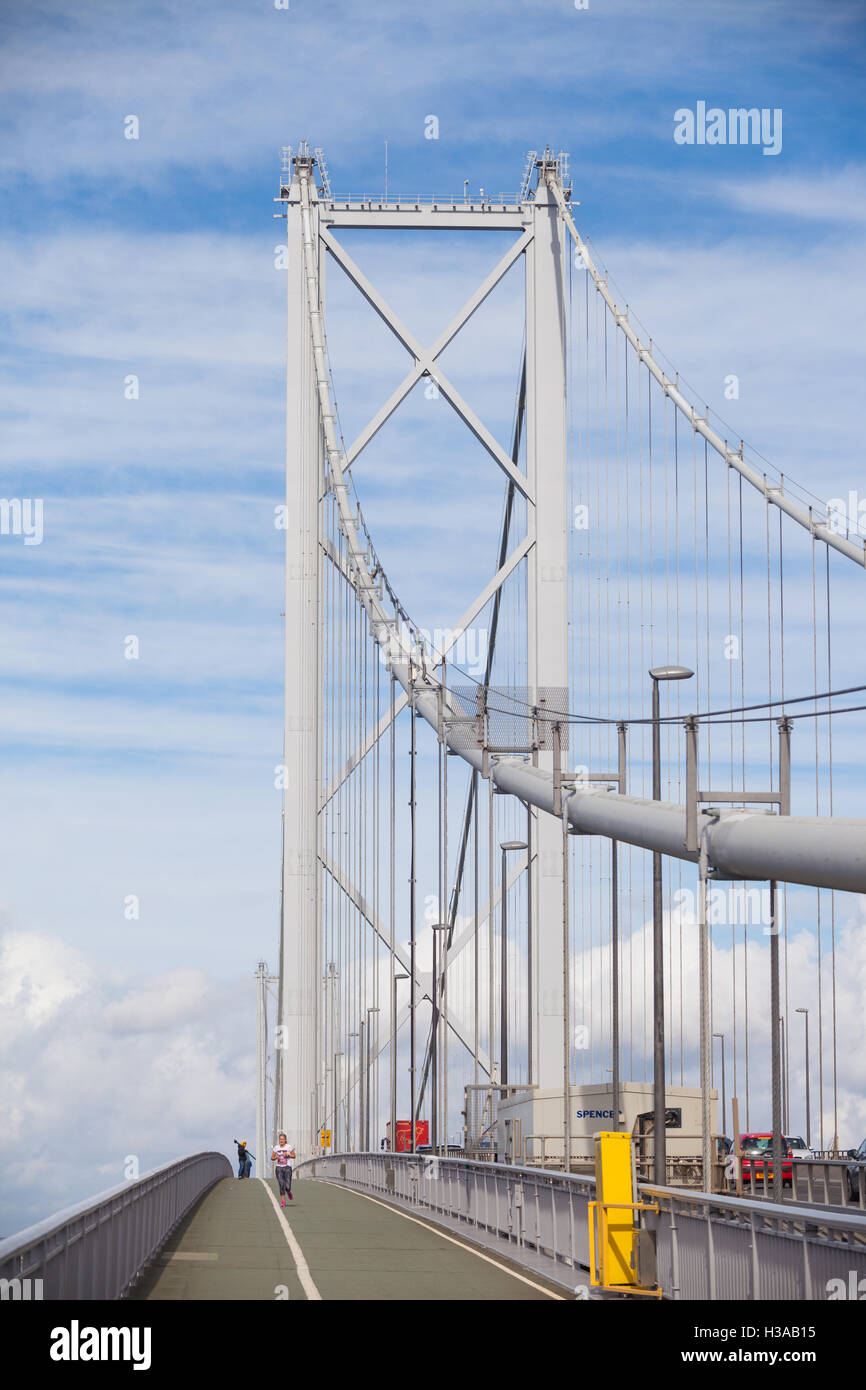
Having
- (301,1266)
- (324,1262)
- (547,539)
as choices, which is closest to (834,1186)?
(547,539)

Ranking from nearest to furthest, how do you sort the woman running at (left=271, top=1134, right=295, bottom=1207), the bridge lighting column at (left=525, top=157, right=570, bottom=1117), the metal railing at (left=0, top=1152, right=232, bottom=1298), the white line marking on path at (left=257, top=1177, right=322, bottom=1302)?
the metal railing at (left=0, top=1152, right=232, bottom=1298), the white line marking on path at (left=257, top=1177, right=322, bottom=1302), the woman running at (left=271, top=1134, right=295, bottom=1207), the bridge lighting column at (left=525, top=157, right=570, bottom=1117)

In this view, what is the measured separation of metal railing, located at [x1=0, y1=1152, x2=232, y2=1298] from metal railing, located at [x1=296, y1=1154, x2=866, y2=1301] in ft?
10.4

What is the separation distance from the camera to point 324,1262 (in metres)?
17.4

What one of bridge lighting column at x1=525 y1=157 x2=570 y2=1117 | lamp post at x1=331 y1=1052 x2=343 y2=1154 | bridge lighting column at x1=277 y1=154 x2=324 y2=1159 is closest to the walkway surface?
bridge lighting column at x1=525 y1=157 x2=570 y2=1117

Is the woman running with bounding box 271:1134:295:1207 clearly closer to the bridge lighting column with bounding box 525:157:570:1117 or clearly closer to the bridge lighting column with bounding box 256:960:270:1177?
the bridge lighting column with bounding box 525:157:570:1117

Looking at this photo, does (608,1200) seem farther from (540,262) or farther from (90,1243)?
(540,262)

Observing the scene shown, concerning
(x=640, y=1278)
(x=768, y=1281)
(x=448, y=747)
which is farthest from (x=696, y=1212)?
(x=448, y=747)

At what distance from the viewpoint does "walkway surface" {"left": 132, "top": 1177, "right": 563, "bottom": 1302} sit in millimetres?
14289

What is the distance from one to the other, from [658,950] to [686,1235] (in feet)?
40.0

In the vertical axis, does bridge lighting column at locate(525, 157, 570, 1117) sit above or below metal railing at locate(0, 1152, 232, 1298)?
above

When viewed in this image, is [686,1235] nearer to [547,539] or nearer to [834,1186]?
[834,1186]

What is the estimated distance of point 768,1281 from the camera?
10570mm
